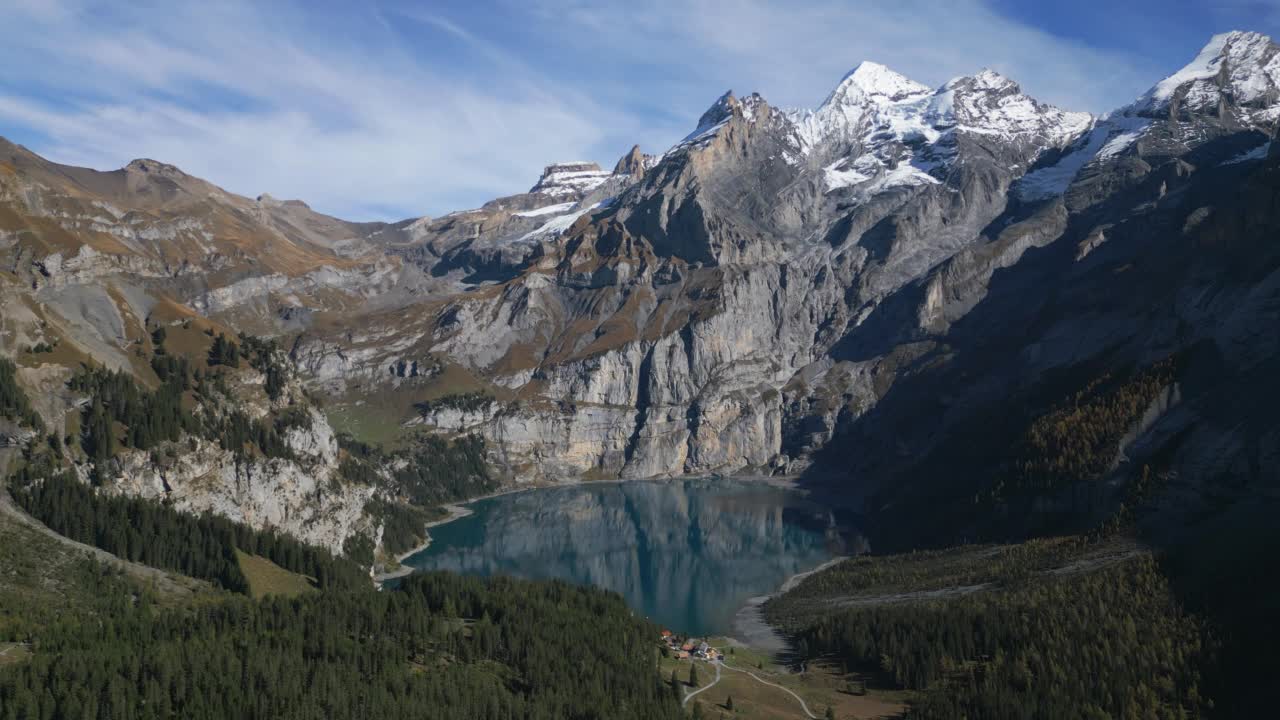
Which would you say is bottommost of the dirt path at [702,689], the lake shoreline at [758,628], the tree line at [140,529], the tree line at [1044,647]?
the lake shoreline at [758,628]

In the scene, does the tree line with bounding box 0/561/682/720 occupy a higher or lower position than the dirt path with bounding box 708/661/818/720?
higher

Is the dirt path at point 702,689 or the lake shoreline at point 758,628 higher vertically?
the dirt path at point 702,689

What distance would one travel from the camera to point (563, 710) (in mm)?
74688

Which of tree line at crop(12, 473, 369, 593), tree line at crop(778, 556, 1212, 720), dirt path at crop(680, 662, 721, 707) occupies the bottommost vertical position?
dirt path at crop(680, 662, 721, 707)

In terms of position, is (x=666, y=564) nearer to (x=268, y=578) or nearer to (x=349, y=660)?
(x=268, y=578)

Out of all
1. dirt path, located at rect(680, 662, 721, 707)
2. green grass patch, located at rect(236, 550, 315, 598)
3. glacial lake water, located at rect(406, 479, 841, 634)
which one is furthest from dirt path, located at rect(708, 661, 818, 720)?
green grass patch, located at rect(236, 550, 315, 598)

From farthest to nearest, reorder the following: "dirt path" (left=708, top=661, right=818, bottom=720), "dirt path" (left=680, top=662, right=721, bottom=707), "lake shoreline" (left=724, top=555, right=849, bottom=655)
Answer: "lake shoreline" (left=724, top=555, right=849, bottom=655) → "dirt path" (left=708, top=661, right=818, bottom=720) → "dirt path" (left=680, top=662, right=721, bottom=707)

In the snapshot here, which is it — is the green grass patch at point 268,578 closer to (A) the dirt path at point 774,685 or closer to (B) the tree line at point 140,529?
(B) the tree line at point 140,529

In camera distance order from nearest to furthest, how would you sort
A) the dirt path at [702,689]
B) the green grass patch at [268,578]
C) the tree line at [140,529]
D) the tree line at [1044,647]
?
the tree line at [1044,647] < the dirt path at [702,689] < the tree line at [140,529] < the green grass patch at [268,578]

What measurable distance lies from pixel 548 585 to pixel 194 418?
62.2 metres

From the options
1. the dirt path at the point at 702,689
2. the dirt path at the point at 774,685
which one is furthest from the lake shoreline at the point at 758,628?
the dirt path at the point at 702,689

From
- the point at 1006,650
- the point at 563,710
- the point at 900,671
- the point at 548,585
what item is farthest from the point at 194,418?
the point at 1006,650

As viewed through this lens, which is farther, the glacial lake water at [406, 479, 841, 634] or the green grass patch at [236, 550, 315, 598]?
the glacial lake water at [406, 479, 841, 634]

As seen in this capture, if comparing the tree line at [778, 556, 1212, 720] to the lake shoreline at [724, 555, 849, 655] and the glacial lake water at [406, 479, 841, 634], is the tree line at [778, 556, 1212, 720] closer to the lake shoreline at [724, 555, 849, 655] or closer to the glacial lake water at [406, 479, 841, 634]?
the lake shoreline at [724, 555, 849, 655]
